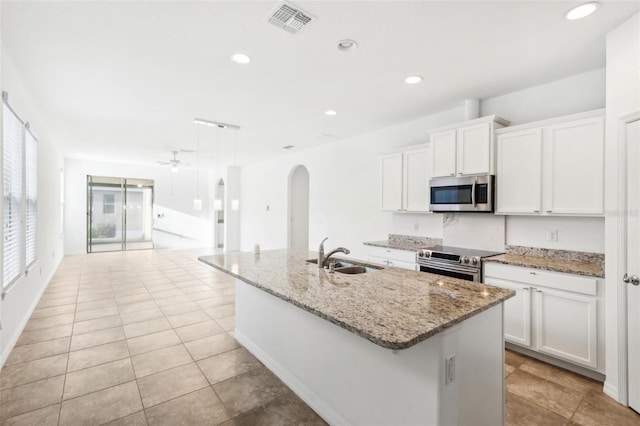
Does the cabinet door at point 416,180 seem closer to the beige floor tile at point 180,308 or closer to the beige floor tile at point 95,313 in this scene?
the beige floor tile at point 180,308

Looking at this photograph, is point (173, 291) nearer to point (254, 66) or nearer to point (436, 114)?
point (254, 66)

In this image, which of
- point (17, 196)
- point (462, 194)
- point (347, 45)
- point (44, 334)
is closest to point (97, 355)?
point (44, 334)

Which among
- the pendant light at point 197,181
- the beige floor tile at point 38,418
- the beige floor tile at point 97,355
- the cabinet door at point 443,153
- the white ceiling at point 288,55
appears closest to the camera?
the beige floor tile at point 38,418

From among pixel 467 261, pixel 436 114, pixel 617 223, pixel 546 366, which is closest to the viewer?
pixel 617 223

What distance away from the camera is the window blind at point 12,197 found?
2742mm

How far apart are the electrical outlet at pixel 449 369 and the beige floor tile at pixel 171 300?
4014 millimetres

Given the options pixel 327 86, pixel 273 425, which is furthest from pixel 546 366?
pixel 327 86

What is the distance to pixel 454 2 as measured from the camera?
1.96 meters

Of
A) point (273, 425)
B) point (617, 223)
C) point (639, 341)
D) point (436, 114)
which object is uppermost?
point (436, 114)

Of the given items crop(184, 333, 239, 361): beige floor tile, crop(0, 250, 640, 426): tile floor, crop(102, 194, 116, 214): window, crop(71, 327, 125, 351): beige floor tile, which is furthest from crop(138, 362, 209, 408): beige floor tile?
crop(102, 194, 116, 214): window

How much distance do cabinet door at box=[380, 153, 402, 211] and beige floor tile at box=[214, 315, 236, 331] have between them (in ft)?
8.45

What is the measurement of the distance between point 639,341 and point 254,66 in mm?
3690

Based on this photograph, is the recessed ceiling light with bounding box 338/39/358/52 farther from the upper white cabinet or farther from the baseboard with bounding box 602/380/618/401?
the baseboard with bounding box 602/380/618/401

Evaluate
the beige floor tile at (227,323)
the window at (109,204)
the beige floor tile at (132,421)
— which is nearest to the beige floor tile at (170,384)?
the beige floor tile at (132,421)
